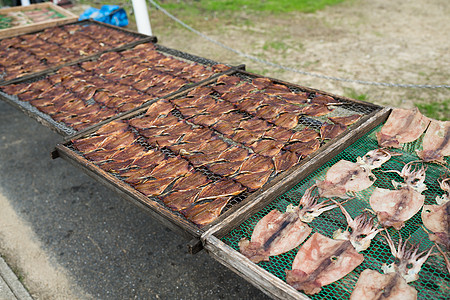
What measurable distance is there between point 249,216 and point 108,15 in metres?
8.42

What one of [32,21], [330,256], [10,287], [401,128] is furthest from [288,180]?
[32,21]

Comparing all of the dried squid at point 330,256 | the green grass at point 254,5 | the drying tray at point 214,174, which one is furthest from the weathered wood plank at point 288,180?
the green grass at point 254,5

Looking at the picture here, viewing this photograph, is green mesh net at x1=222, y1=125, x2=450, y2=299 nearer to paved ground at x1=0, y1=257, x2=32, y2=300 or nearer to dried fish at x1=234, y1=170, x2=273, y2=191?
dried fish at x1=234, y1=170, x2=273, y2=191

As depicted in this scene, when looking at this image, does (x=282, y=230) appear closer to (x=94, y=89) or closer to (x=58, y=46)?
(x=94, y=89)

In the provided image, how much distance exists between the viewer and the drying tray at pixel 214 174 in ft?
7.33

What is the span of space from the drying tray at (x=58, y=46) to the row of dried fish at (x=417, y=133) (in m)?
3.70

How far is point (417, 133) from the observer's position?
300 cm

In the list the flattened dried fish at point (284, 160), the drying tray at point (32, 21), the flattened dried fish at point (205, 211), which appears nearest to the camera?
the flattened dried fish at point (205, 211)

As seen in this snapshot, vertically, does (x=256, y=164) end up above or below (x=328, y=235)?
above

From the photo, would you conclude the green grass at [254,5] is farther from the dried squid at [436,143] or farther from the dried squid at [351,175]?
the dried squid at [351,175]

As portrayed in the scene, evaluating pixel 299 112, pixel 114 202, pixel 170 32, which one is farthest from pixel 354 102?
pixel 170 32

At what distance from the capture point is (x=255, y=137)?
3.05 metres

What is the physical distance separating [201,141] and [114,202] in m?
1.91

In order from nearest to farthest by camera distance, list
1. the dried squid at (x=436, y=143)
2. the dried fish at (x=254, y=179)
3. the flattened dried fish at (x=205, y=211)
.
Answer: the flattened dried fish at (x=205, y=211)
the dried fish at (x=254, y=179)
the dried squid at (x=436, y=143)
